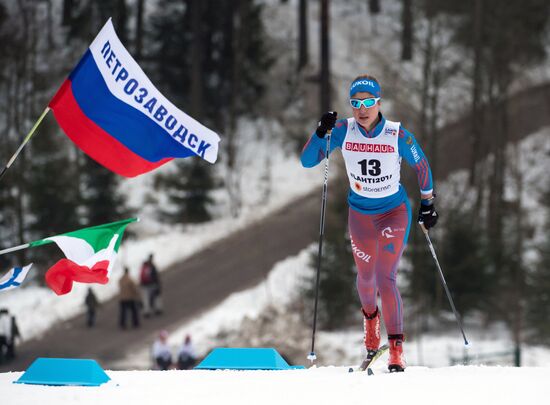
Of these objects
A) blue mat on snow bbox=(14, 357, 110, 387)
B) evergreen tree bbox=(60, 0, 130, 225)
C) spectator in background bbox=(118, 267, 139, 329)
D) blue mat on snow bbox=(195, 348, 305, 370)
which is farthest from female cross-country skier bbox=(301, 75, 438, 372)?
evergreen tree bbox=(60, 0, 130, 225)

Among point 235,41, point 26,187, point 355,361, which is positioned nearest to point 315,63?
point 235,41

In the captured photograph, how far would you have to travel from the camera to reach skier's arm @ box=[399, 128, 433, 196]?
7.73 meters

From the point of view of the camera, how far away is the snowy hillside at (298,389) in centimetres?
614

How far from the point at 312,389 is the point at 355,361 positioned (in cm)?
1272

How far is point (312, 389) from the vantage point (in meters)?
6.50

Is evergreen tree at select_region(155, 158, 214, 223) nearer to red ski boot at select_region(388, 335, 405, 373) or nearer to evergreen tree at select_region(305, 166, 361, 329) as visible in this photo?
evergreen tree at select_region(305, 166, 361, 329)

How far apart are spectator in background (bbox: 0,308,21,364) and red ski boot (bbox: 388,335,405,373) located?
12.2 meters

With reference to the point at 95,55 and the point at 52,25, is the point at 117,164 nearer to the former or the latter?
the point at 95,55

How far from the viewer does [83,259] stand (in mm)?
7258

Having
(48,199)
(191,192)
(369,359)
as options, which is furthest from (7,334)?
(369,359)

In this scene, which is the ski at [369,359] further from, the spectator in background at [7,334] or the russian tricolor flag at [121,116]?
the spectator in background at [7,334]

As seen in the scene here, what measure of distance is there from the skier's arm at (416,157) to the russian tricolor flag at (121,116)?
57.4 inches

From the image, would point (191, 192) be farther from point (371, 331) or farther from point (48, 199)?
point (371, 331)

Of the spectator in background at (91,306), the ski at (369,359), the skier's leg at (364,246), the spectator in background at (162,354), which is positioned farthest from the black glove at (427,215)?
the spectator in background at (91,306)
